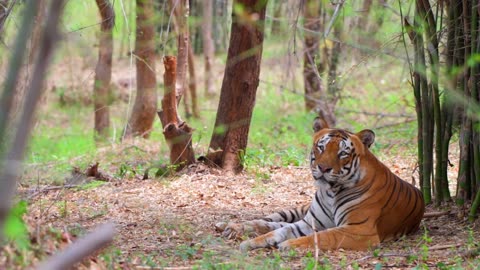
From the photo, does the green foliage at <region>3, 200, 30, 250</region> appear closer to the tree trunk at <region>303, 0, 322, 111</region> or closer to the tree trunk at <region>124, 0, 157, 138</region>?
the tree trunk at <region>124, 0, 157, 138</region>

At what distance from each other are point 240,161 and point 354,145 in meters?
2.69

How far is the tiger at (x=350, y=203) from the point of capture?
17.1 feet

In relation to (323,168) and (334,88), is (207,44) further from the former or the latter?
(323,168)

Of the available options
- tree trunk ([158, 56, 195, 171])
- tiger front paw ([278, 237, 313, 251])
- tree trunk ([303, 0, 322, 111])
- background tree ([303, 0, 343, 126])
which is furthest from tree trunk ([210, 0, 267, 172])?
tree trunk ([303, 0, 322, 111])

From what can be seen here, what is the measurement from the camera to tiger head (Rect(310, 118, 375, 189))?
5285 millimetres

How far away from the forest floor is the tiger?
147 millimetres

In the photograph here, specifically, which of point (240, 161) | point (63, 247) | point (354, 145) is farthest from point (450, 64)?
point (63, 247)

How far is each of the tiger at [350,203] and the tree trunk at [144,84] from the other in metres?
5.73

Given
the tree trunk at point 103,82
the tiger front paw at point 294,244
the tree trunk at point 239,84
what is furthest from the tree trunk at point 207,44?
the tiger front paw at point 294,244

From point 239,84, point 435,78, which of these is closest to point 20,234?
point 435,78

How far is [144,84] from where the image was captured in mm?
11555

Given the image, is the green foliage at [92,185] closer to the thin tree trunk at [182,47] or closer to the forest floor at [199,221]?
the forest floor at [199,221]

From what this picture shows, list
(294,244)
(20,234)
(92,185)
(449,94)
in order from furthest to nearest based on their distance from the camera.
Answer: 1. (92,185)
2. (449,94)
3. (294,244)
4. (20,234)

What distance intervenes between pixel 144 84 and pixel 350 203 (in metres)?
6.68
